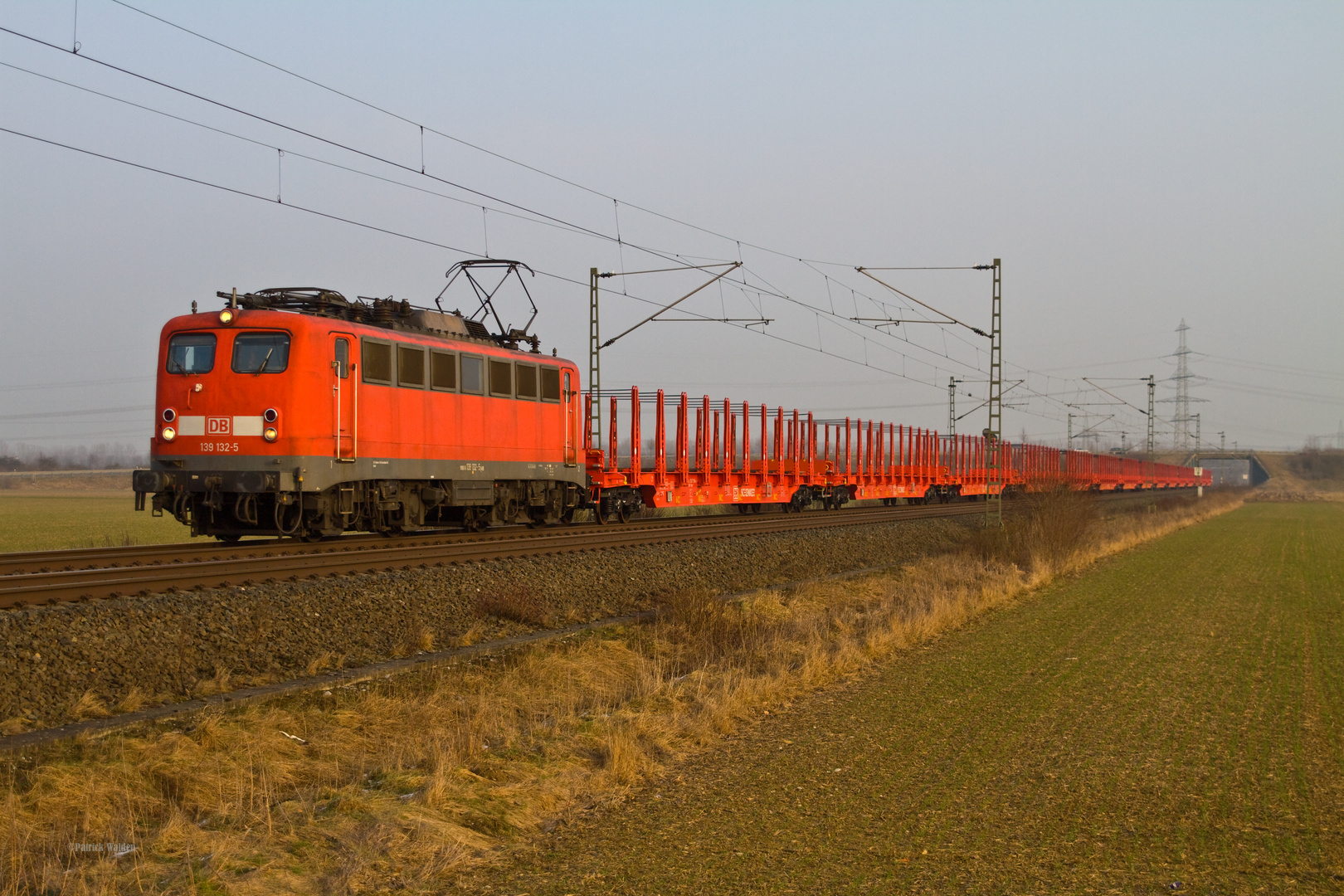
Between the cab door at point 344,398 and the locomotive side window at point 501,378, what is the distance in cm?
395

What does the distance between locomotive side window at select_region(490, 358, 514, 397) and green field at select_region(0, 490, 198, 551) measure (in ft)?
28.5

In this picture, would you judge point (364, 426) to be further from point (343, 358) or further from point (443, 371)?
point (443, 371)

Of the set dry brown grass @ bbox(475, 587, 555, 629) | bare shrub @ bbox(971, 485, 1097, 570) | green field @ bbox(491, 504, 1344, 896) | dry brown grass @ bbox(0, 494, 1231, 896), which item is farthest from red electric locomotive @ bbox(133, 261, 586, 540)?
bare shrub @ bbox(971, 485, 1097, 570)

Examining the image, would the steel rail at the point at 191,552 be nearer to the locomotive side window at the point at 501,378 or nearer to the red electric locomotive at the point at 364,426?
the red electric locomotive at the point at 364,426

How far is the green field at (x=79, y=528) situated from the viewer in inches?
1115

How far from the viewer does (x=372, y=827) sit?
19.7 ft

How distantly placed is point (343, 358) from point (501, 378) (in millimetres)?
4505

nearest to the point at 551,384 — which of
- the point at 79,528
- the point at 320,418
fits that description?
the point at 320,418

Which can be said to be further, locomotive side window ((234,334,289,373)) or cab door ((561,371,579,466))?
cab door ((561,371,579,466))

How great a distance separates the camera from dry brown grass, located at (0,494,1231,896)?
562 centimetres

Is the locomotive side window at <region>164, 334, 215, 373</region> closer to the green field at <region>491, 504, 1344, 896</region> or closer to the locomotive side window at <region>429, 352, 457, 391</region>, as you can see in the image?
the locomotive side window at <region>429, 352, 457, 391</region>

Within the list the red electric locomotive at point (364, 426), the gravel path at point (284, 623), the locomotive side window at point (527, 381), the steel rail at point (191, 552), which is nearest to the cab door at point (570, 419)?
the red electric locomotive at point (364, 426)

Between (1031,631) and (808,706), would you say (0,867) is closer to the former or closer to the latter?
(808,706)

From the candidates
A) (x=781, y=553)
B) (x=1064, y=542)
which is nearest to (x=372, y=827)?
(x=781, y=553)
